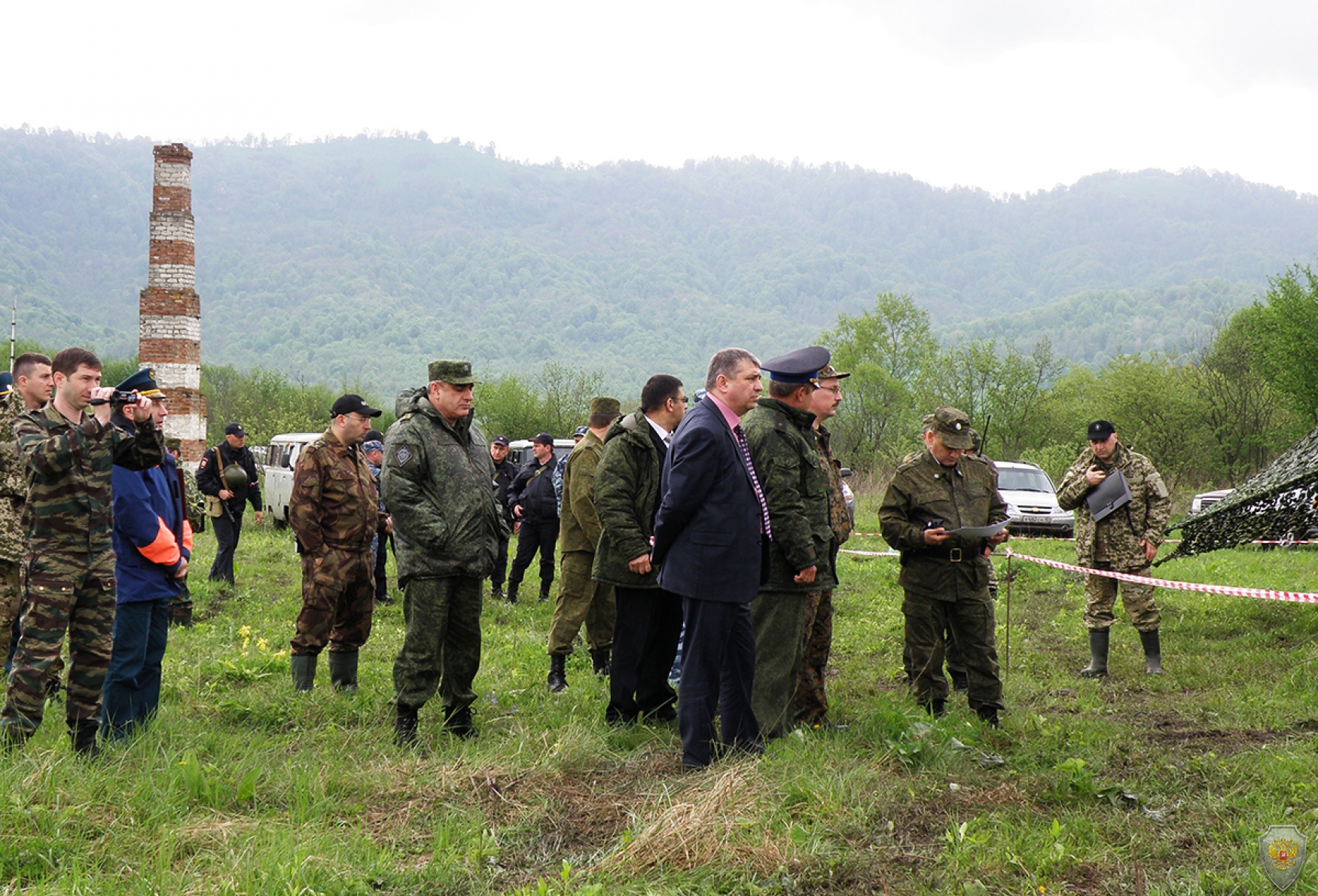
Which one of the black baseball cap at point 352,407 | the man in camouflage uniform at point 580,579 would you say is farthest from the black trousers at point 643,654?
the black baseball cap at point 352,407

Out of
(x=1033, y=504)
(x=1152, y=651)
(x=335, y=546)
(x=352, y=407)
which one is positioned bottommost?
(x=1152, y=651)

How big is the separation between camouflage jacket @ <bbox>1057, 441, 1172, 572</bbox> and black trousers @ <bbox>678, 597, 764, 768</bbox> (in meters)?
4.34

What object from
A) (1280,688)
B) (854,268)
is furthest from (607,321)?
(1280,688)

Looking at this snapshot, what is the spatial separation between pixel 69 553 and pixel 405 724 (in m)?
1.81

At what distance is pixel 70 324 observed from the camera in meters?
126

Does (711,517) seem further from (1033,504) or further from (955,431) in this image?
(1033,504)

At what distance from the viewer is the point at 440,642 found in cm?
532

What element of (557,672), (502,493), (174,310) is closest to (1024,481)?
(502,493)

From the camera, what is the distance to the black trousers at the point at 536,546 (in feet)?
36.0

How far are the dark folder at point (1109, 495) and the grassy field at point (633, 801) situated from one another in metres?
1.66

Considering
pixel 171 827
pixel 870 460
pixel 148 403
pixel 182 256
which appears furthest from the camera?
pixel 870 460

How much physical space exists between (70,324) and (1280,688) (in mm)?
143179

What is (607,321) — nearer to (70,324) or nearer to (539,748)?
(70,324)

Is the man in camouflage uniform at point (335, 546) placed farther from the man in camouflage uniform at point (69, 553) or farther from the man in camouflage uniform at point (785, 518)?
the man in camouflage uniform at point (785, 518)
